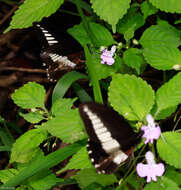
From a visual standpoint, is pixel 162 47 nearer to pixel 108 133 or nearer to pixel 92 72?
pixel 92 72

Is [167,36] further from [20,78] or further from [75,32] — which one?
[20,78]

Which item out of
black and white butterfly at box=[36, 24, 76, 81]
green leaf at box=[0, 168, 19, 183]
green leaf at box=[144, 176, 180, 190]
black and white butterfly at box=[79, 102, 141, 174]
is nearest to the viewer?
black and white butterfly at box=[79, 102, 141, 174]

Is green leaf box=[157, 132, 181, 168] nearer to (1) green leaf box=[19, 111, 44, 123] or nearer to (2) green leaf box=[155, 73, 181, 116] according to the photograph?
(2) green leaf box=[155, 73, 181, 116]

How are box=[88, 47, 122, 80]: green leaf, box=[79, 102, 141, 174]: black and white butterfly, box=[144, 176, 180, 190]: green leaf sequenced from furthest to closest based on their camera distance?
1. box=[88, 47, 122, 80]: green leaf
2. box=[144, 176, 180, 190]: green leaf
3. box=[79, 102, 141, 174]: black and white butterfly

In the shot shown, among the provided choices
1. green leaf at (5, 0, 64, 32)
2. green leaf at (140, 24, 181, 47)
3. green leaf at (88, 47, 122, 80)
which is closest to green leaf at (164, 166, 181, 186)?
green leaf at (88, 47, 122, 80)

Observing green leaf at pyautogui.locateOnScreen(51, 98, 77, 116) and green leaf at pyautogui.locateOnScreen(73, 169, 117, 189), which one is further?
green leaf at pyautogui.locateOnScreen(51, 98, 77, 116)

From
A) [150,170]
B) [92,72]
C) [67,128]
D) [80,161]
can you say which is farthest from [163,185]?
[92,72]

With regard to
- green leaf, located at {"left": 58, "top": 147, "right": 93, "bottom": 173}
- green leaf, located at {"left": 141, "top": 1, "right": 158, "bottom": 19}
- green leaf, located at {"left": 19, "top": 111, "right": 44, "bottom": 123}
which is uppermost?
green leaf, located at {"left": 141, "top": 1, "right": 158, "bottom": 19}

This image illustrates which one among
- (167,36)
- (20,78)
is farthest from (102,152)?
(20,78)
